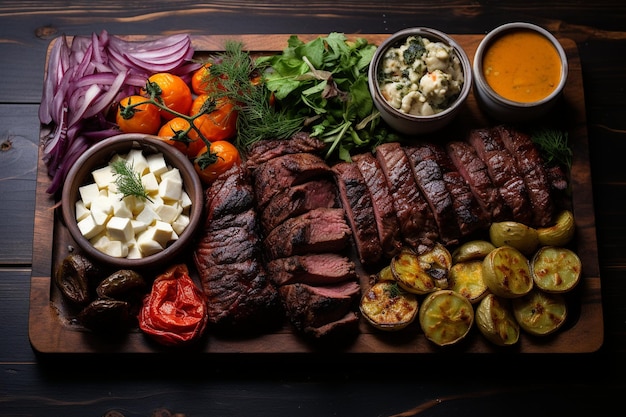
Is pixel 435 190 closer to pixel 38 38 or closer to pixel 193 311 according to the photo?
pixel 193 311

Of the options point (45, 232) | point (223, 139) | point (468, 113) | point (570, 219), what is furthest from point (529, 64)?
point (45, 232)

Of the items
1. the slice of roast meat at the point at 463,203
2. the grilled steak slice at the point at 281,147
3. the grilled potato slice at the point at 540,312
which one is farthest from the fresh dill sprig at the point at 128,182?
the grilled potato slice at the point at 540,312

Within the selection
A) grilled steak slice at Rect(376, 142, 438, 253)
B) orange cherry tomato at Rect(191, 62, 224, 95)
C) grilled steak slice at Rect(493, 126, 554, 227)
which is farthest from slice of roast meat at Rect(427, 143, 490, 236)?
orange cherry tomato at Rect(191, 62, 224, 95)

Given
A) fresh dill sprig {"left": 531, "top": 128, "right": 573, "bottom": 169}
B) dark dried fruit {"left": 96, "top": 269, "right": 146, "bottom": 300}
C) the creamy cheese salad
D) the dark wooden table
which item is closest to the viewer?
dark dried fruit {"left": 96, "top": 269, "right": 146, "bottom": 300}

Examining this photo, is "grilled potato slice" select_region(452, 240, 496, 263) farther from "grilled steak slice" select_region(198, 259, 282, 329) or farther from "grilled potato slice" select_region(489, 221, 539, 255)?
"grilled steak slice" select_region(198, 259, 282, 329)

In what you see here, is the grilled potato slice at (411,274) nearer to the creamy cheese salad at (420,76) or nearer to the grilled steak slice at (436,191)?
the grilled steak slice at (436,191)
